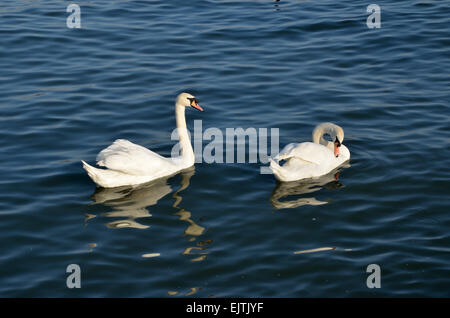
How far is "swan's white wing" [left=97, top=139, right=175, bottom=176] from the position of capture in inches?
452

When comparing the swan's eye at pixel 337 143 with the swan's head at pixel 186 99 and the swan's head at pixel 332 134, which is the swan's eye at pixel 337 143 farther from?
the swan's head at pixel 186 99

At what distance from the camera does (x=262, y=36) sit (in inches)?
750

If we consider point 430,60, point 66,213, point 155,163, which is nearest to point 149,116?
point 155,163

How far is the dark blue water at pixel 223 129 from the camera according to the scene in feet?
31.2

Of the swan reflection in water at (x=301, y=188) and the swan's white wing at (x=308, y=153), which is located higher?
the swan's white wing at (x=308, y=153)

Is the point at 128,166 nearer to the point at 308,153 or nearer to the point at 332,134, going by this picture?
the point at 308,153

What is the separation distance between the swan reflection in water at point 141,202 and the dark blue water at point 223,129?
0.03 meters

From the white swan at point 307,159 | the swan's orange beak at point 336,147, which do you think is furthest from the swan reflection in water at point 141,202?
the swan's orange beak at point 336,147

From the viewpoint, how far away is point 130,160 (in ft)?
38.0

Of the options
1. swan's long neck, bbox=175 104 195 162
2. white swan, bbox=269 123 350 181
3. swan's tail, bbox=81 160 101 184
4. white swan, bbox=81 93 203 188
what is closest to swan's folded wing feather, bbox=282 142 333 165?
white swan, bbox=269 123 350 181

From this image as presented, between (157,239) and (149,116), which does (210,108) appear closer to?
(149,116)

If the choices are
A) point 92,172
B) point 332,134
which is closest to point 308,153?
point 332,134

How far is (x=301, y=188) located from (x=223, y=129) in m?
2.73
